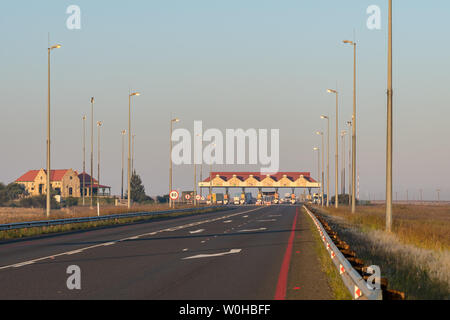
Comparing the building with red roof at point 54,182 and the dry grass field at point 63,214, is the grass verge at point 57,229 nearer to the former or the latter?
the dry grass field at point 63,214

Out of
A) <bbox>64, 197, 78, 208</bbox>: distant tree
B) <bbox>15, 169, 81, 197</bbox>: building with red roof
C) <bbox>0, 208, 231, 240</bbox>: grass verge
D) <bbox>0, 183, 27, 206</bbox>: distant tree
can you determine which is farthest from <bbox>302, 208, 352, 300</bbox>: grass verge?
<bbox>0, 183, 27, 206</bbox>: distant tree

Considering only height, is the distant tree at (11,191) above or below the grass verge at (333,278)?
below

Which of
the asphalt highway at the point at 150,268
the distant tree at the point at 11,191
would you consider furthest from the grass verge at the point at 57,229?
the distant tree at the point at 11,191

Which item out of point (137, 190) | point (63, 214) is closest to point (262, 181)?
point (137, 190)

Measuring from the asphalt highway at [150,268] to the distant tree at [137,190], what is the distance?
4694 inches

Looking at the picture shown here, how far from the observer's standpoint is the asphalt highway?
455 inches

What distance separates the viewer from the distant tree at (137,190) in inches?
5670

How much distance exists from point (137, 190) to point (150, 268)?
13155 cm

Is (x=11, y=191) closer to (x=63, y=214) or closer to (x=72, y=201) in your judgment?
(x=72, y=201)

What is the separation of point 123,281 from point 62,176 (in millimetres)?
122678

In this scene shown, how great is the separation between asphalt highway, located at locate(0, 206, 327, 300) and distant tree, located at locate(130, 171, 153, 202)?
119228 millimetres

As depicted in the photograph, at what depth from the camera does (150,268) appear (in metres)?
15.5
